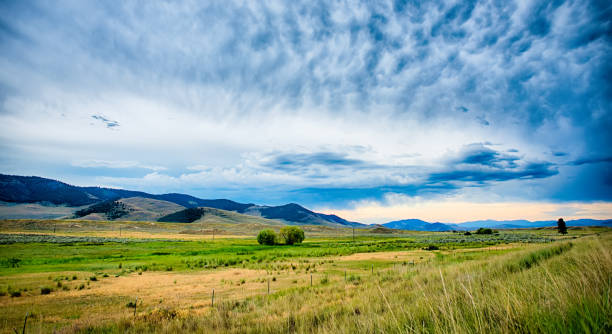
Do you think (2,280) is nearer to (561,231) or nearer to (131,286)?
(131,286)

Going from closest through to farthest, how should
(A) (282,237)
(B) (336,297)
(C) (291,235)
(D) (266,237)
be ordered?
(B) (336,297) < (D) (266,237) < (C) (291,235) < (A) (282,237)

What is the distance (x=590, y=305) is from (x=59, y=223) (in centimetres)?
20540

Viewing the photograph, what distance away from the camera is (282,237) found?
8975 cm

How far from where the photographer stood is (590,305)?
2699 mm

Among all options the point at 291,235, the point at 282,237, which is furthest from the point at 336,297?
the point at 282,237

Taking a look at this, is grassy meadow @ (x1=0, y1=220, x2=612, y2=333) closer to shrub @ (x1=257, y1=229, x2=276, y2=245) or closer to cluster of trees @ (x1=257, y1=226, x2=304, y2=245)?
shrub @ (x1=257, y1=229, x2=276, y2=245)

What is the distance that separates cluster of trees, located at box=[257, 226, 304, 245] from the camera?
86000 millimetres

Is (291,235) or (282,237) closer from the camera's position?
(291,235)

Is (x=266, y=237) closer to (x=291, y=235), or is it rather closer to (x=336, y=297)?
(x=291, y=235)

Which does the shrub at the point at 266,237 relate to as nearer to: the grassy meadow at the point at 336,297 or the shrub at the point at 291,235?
the shrub at the point at 291,235

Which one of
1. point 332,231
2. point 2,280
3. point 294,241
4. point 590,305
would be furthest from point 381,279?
point 332,231

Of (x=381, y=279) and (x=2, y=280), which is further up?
(x=381, y=279)

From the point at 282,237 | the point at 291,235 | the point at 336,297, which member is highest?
Answer: the point at 336,297

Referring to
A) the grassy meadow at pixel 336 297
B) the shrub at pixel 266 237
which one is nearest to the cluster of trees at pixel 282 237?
the shrub at pixel 266 237
